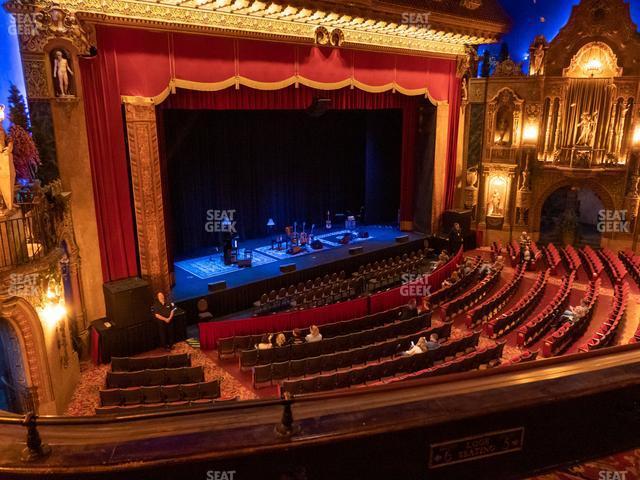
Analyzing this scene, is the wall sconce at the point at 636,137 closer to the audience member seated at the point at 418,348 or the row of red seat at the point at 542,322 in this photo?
the row of red seat at the point at 542,322

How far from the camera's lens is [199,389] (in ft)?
27.9

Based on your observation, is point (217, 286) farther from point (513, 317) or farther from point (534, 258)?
point (534, 258)

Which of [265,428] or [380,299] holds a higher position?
[265,428]

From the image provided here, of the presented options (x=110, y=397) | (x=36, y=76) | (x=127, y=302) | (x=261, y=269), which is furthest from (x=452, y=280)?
(x=36, y=76)

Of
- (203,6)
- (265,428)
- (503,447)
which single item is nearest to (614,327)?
(503,447)

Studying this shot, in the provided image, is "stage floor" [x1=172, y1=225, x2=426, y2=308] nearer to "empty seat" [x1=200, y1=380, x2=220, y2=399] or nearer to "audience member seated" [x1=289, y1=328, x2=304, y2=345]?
"audience member seated" [x1=289, y1=328, x2=304, y2=345]

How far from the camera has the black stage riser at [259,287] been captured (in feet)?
42.6

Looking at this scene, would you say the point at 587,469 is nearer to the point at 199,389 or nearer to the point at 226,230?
the point at 199,389

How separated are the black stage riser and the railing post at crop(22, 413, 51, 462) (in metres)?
10.6

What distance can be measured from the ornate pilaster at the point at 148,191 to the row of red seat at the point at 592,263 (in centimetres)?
1264

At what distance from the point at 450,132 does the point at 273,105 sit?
815 centimetres

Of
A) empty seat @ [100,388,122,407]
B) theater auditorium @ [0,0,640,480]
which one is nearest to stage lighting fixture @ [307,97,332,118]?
theater auditorium @ [0,0,640,480]

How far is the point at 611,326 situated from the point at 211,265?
36.2 feet

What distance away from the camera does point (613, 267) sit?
1564 cm
